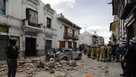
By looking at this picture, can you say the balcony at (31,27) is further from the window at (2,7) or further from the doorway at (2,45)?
the doorway at (2,45)

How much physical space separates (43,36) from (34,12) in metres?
4.32

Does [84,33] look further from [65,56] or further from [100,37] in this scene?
[65,56]

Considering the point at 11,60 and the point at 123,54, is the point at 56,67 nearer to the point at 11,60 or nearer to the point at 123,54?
the point at 123,54

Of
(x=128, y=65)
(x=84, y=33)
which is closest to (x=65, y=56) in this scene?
(x=128, y=65)

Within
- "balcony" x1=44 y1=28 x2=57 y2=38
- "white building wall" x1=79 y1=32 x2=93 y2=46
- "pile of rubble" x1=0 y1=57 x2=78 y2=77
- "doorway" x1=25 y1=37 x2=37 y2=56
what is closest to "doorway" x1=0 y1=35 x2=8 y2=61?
"pile of rubble" x1=0 y1=57 x2=78 y2=77

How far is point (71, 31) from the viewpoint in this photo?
52.8 metres

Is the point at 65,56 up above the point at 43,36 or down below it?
below

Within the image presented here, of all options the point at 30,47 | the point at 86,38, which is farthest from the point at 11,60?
the point at 86,38

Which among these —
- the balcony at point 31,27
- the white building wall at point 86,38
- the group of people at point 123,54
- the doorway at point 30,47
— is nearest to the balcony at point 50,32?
the balcony at point 31,27

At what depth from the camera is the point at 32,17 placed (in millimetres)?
28438

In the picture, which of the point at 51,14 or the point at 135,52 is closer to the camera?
the point at 135,52

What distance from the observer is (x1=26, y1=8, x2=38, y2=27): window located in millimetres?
27163

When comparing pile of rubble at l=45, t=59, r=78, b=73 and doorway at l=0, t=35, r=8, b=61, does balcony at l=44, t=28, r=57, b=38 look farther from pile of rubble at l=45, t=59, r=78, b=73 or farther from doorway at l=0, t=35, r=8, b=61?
pile of rubble at l=45, t=59, r=78, b=73

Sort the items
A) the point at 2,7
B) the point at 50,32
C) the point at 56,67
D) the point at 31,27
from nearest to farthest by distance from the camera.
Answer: the point at 56,67, the point at 2,7, the point at 31,27, the point at 50,32
